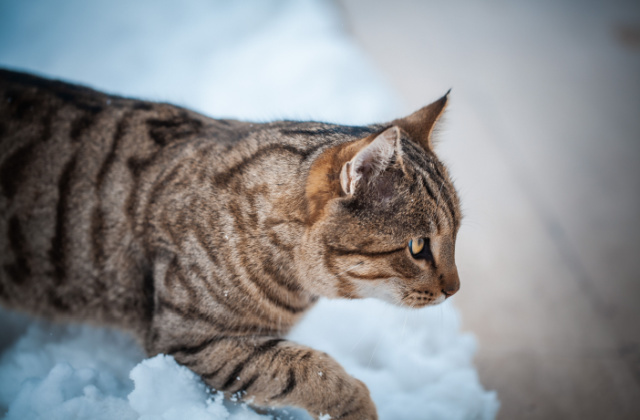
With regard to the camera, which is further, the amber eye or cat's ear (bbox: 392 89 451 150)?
cat's ear (bbox: 392 89 451 150)

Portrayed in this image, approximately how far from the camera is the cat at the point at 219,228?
1092mm

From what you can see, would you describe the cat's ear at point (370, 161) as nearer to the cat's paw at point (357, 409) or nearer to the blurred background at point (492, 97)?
the cat's paw at point (357, 409)

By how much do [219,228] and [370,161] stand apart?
493mm

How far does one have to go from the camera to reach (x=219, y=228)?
1.19 m

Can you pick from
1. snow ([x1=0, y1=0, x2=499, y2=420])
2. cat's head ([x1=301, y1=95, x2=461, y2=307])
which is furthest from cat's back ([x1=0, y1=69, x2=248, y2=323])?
cat's head ([x1=301, y1=95, x2=461, y2=307])

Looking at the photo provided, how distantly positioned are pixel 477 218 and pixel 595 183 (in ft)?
2.09

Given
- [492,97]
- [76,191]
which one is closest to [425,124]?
[76,191]

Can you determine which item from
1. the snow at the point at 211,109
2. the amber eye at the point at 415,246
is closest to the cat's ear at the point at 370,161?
the amber eye at the point at 415,246

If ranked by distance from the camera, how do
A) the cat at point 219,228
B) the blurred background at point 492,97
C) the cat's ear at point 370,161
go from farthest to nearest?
the blurred background at point 492,97 → the cat at point 219,228 → the cat's ear at point 370,161

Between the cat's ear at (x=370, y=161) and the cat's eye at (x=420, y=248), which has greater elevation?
the cat's ear at (x=370, y=161)

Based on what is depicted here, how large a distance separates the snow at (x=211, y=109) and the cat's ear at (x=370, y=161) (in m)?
0.75

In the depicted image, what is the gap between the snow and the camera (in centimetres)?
121

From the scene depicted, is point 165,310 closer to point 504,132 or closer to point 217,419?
point 217,419

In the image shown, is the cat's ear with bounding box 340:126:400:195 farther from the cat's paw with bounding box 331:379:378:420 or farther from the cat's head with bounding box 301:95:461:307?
the cat's paw with bounding box 331:379:378:420
